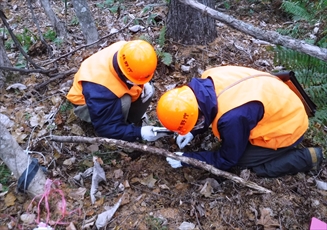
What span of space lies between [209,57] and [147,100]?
152 centimetres

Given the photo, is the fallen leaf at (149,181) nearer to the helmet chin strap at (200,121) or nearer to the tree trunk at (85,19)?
the helmet chin strap at (200,121)

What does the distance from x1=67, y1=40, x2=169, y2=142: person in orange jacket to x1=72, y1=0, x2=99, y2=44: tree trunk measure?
1990mm

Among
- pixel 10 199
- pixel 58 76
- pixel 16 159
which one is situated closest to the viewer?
pixel 16 159

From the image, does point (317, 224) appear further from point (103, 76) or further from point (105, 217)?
point (103, 76)

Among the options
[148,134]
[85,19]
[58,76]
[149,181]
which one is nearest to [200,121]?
[148,134]

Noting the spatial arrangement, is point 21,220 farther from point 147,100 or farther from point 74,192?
point 147,100

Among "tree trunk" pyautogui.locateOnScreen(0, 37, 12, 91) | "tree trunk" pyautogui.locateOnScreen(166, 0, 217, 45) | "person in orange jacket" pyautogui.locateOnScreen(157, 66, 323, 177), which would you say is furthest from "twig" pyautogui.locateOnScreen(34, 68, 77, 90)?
"person in orange jacket" pyautogui.locateOnScreen(157, 66, 323, 177)

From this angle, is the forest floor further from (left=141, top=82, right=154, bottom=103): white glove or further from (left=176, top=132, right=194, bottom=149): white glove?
(left=141, top=82, right=154, bottom=103): white glove

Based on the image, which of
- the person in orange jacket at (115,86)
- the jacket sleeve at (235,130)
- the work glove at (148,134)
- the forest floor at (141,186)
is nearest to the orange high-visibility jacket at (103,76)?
the person in orange jacket at (115,86)

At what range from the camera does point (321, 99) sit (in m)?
3.84

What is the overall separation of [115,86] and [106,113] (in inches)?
12.3

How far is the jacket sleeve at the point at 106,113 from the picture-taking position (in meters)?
3.29

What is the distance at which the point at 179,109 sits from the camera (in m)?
2.80

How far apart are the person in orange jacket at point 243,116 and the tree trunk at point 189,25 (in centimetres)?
193
